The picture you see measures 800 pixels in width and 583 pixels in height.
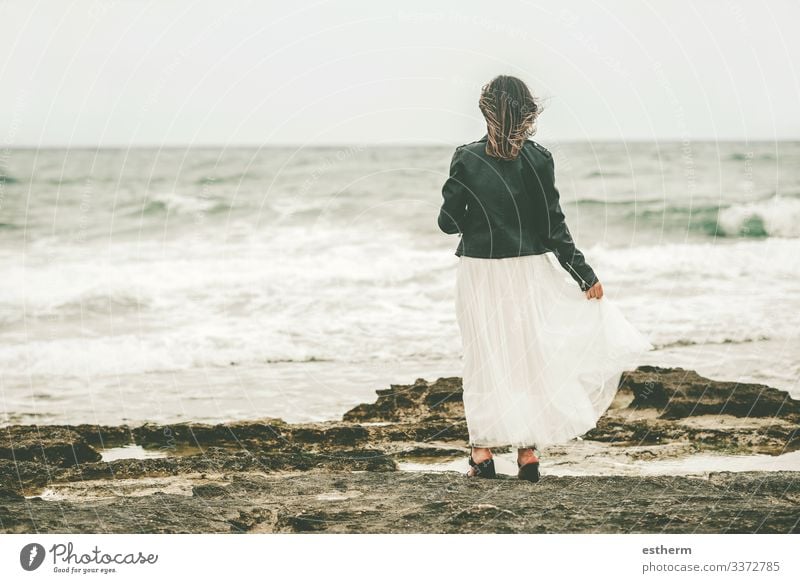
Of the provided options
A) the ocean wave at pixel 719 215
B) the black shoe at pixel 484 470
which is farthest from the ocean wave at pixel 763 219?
the black shoe at pixel 484 470

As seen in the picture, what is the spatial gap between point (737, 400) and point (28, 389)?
470cm

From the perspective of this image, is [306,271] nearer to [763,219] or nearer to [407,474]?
[763,219]

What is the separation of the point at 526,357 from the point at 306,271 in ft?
20.9

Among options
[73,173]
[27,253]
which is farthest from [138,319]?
[73,173]

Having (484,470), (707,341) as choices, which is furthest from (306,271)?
(484,470)

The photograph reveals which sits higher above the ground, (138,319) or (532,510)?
(138,319)

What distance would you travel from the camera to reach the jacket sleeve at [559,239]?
14.1 ft

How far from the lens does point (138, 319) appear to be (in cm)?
835

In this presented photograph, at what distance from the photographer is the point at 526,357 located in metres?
4.44

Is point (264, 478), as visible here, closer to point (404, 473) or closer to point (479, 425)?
point (404, 473)

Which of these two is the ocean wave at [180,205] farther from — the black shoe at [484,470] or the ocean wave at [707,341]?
the black shoe at [484,470]

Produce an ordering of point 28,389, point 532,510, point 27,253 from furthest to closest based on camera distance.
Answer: point 27,253 < point 28,389 < point 532,510

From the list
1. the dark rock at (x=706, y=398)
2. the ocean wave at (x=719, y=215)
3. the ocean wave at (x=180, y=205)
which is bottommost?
the dark rock at (x=706, y=398)

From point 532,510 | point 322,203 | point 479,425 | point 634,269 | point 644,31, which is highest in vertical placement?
point 644,31
